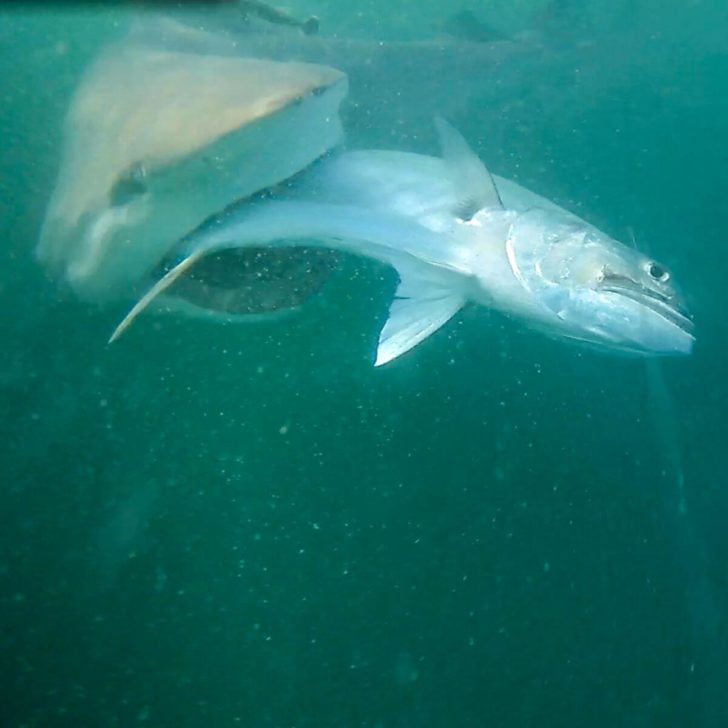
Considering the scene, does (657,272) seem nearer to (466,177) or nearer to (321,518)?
(466,177)

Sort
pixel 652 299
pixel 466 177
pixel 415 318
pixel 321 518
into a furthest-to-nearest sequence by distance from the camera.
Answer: pixel 321 518 < pixel 415 318 < pixel 466 177 < pixel 652 299

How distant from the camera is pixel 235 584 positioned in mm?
6152

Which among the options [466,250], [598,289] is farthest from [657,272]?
[466,250]

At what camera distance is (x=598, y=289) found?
3.11m

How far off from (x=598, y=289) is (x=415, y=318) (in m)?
0.85

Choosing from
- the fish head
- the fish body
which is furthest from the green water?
the fish head

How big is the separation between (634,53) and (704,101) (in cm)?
336

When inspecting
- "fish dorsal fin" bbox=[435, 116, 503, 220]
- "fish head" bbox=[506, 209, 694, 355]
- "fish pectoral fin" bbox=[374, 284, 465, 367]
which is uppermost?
"fish dorsal fin" bbox=[435, 116, 503, 220]

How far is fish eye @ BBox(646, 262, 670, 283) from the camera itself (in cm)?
310

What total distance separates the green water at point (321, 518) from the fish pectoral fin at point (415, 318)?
1426 mm

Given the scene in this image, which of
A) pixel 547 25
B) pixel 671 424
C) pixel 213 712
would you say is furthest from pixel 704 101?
pixel 213 712

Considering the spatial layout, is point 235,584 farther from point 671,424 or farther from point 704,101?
point 704,101

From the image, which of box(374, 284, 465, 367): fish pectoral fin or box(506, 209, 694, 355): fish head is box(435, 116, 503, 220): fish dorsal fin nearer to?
box(506, 209, 694, 355): fish head

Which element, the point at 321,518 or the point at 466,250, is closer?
the point at 466,250
